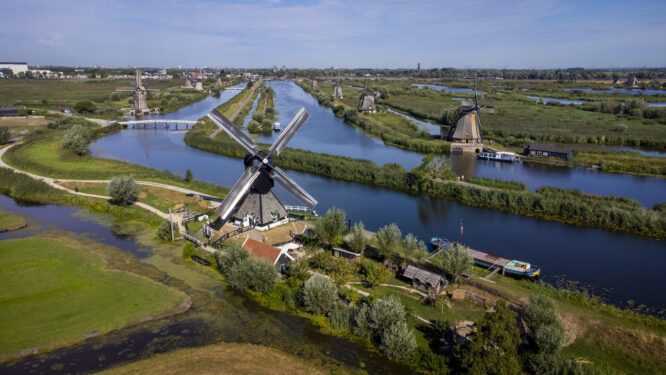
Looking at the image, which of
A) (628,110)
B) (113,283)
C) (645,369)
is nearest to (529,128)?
(628,110)

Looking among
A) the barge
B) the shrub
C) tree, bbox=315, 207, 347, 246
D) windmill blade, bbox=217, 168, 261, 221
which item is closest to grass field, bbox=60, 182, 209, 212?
windmill blade, bbox=217, 168, 261, 221

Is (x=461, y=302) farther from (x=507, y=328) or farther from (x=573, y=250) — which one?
(x=573, y=250)

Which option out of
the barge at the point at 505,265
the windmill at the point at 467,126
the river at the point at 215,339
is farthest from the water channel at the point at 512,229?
the river at the point at 215,339

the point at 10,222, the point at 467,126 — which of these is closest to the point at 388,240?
the point at 10,222

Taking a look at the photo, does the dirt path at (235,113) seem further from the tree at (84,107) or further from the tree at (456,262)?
the tree at (456,262)

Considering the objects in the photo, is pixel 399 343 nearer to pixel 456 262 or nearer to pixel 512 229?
pixel 456 262
